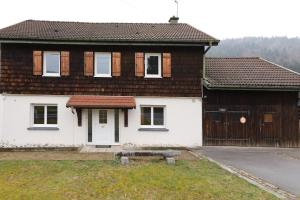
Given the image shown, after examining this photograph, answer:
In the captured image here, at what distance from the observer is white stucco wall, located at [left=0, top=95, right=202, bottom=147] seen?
1945cm

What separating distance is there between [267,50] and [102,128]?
75.1 meters

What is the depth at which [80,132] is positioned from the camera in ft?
64.7

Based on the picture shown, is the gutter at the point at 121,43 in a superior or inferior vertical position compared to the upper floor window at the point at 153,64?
superior

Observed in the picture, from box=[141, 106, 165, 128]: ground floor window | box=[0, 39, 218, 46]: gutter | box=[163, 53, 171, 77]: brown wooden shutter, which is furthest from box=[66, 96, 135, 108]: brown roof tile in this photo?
box=[0, 39, 218, 46]: gutter

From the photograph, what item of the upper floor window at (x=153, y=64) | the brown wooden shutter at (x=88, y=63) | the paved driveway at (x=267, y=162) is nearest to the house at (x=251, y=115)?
the paved driveway at (x=267, y=162)

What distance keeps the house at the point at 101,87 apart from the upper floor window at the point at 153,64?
2.0 inches

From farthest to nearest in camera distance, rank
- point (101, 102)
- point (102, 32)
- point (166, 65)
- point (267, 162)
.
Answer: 1. point (102, 32)
2. point (166, 65)
3. point (101, 102)
4. point (267, 162)

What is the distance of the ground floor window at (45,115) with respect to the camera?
1980 centimetres

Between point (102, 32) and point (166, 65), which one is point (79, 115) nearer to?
point (102, 32)

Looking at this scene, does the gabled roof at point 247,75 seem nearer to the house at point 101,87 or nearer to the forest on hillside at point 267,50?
the house at point 101,87

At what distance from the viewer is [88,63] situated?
64.8 ft

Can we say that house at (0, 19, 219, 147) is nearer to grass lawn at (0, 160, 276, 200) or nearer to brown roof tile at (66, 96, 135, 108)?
brown roof tile at (66, 96, 135, 108)

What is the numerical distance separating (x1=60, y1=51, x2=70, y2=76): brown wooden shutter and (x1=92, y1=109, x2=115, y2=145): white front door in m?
2.38

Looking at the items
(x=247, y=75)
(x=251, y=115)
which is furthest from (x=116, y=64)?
(x=251, y=115)
